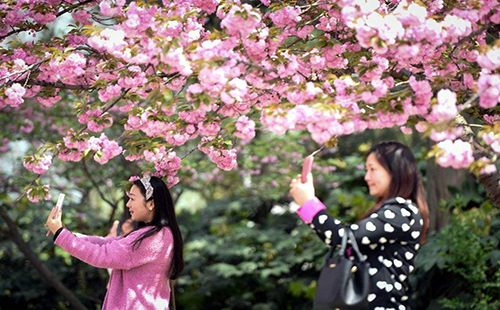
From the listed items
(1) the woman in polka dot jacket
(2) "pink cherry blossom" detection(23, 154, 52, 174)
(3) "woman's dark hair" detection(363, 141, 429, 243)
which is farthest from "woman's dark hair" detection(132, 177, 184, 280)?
(3) "woman's dark hair" detection(363, 141, 429, 243)

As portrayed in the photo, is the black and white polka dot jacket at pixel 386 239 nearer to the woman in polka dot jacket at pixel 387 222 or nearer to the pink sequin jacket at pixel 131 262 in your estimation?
the woman in polka dot jacket at pixel 387 222

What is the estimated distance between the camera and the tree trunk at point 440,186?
7.24 m

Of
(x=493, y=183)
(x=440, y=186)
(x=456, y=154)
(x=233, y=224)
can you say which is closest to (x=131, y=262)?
(x=456, y=154)

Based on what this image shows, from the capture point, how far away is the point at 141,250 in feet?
11.8

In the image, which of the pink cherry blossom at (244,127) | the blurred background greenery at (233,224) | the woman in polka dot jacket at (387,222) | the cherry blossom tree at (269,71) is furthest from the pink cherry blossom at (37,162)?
the blurred background greenery at (233,224)

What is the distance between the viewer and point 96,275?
358 inches

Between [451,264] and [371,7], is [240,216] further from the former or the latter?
[371,7]

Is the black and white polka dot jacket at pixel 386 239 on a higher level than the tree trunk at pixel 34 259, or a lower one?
higher

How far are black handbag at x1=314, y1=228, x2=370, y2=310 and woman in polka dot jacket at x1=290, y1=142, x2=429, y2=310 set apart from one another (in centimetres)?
10

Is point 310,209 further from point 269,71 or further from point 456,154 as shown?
point 269,71

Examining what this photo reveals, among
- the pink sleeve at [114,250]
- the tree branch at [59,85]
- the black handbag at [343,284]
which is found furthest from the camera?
the tree branch at [59,85]

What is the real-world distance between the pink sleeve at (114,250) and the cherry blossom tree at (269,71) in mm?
468

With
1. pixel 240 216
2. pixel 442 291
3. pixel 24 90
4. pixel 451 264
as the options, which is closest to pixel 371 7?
pixel 24 90

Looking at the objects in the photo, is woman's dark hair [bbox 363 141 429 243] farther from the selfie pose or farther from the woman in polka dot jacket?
the selfie pose
